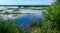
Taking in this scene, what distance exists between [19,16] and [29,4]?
1.79 metres

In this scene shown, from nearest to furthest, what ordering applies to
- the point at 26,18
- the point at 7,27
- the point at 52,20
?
1. the point at 7,27
2. the point at 52,20
3. the point at 26,18

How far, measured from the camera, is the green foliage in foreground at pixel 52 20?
6902 mm

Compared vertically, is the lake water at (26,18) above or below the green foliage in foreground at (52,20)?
below

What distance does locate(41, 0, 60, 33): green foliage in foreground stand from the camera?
22.6 ft

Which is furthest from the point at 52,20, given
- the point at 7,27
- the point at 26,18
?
the point at 26,18

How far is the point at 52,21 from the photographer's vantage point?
6910 mm

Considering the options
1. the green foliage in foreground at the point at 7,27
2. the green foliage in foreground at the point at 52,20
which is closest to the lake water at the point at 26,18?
the green foliage in foreground at the point at 7,27

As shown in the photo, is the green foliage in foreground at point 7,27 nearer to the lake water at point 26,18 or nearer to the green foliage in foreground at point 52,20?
the lake water at point 26,18

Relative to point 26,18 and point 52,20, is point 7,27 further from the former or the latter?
point 26,18

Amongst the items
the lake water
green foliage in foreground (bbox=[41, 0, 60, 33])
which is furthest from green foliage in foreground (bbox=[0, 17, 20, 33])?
green foliage in foreground (bbox=[41, 0, 60, 33])

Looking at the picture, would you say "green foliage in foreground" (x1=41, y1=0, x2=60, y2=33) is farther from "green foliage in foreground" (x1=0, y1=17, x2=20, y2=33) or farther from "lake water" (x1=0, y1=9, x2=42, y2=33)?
"green foliage in foreground" (x1=0, y1=17, x2=20, y2=33)

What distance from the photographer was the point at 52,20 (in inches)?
271

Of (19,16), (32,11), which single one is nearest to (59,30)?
(19,16)

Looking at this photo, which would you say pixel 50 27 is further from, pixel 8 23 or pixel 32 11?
pixel 32 11
